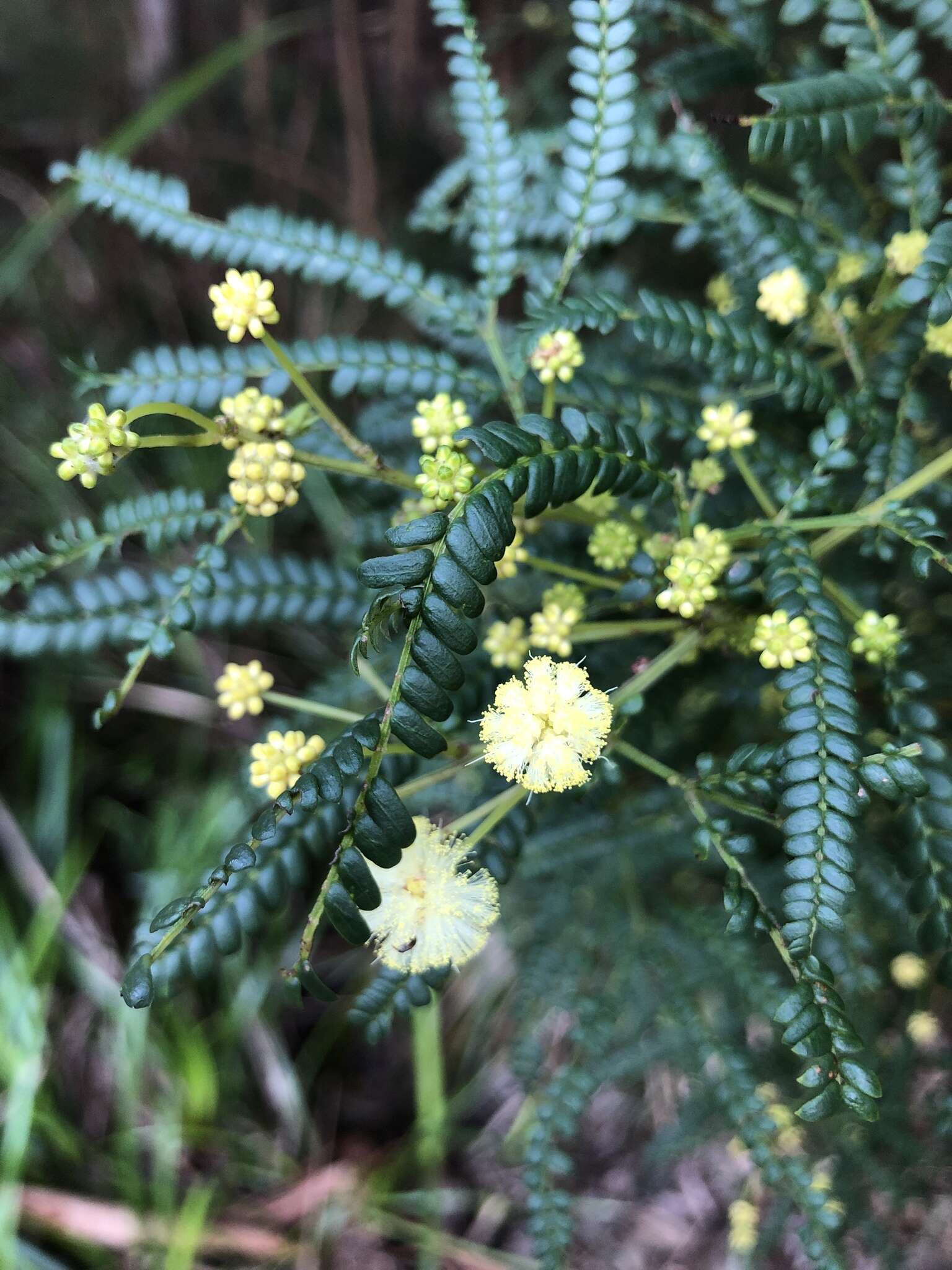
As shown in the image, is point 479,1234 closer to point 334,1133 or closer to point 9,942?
point 334,1133

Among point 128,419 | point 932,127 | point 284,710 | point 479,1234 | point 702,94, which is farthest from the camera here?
point 479,1234

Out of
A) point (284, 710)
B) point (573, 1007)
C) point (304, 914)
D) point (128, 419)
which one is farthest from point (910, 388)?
point (304, 914)

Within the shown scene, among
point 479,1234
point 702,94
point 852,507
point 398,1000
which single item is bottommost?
point 479,1234

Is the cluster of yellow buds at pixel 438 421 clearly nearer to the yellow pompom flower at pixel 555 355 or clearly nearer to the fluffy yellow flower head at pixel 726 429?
the yellow pompom flower at pixel 555 355

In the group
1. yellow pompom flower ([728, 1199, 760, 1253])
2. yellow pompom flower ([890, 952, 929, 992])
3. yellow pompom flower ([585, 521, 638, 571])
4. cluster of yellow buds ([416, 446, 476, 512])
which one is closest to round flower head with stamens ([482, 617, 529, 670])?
yellow pompom flower ([585, 521, 638, 571])

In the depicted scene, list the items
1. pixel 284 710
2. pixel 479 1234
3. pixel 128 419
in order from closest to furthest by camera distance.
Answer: pixel 128 419, pixel 284 710, pixel 479 1234

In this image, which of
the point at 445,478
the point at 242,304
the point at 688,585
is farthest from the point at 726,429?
the point at 242,304

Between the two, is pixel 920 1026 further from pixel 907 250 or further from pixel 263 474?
pixel 263 474
